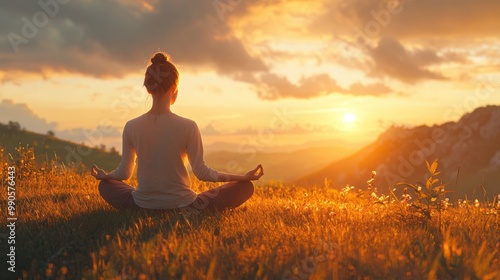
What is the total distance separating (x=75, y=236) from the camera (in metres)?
6.83

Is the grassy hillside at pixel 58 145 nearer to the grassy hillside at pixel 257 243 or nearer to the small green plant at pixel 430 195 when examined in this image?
the grassy hillside at pixel 257 243

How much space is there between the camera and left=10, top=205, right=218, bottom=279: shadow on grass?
19.5 ft

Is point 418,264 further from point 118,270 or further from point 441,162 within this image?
point 441,162

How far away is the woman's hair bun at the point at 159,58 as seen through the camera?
294 inches

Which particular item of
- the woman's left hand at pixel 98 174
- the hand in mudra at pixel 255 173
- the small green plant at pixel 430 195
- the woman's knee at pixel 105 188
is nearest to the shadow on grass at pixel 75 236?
the woman's knee at pixel 105 188

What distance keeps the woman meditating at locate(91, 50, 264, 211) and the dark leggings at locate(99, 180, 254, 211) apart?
2cm

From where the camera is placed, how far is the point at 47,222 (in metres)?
7.54

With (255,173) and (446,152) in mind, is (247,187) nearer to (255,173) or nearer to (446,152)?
(255,173)

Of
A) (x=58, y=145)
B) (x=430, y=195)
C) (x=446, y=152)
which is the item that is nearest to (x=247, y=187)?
(x=430, y=195)

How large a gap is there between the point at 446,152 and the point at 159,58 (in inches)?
3083

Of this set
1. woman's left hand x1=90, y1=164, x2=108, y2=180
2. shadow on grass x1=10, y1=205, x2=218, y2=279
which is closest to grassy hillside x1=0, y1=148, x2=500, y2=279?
shadow on grass x1=10, y1=205, x2=218, y2=279

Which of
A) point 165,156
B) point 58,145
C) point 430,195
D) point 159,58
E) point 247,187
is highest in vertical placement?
point 159,58

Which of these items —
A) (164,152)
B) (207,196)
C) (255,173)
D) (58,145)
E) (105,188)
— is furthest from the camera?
(58,145)

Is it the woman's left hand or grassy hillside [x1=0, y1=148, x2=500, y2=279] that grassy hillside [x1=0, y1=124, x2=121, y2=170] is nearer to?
the woman's left hand
